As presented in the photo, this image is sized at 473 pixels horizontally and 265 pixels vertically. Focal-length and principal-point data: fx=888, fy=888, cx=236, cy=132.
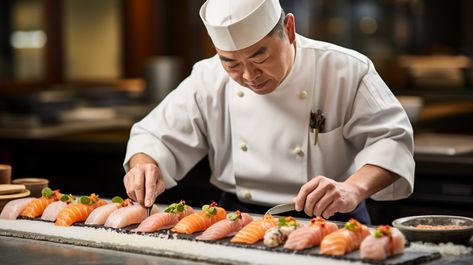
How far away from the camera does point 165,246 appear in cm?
245

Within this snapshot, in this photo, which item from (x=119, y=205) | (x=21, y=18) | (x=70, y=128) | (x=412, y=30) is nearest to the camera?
(x=119, y=205)

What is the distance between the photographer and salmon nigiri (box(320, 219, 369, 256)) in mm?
2307

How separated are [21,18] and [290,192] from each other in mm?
6872

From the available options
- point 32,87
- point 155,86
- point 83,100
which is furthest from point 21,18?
point 155,86

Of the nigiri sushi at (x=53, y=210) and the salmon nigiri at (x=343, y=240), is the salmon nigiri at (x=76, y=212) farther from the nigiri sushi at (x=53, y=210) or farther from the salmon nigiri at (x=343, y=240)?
the salmon nigiri at (x=343, y=240)

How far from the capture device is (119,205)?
2.90 meters

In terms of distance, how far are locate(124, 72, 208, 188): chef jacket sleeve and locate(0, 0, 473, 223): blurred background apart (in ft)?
4.89

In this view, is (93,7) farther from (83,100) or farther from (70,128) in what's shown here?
(70,128)

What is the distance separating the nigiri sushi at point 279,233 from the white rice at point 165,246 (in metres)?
0.05

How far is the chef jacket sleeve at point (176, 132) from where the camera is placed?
10.8ft

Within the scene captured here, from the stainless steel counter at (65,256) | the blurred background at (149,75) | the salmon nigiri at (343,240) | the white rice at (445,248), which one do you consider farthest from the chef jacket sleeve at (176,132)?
the blurred background at (149,75)

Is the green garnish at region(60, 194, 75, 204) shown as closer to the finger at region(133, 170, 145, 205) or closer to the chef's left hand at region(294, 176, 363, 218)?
the finger at region(133, 170, 145, 205)

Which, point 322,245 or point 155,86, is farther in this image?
point 155,86

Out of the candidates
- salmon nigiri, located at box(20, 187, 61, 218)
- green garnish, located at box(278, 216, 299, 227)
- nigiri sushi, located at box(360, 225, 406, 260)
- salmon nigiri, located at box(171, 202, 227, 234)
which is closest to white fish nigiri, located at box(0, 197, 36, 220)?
salmon nigiri, located at box(20, 187, 61, 218)
